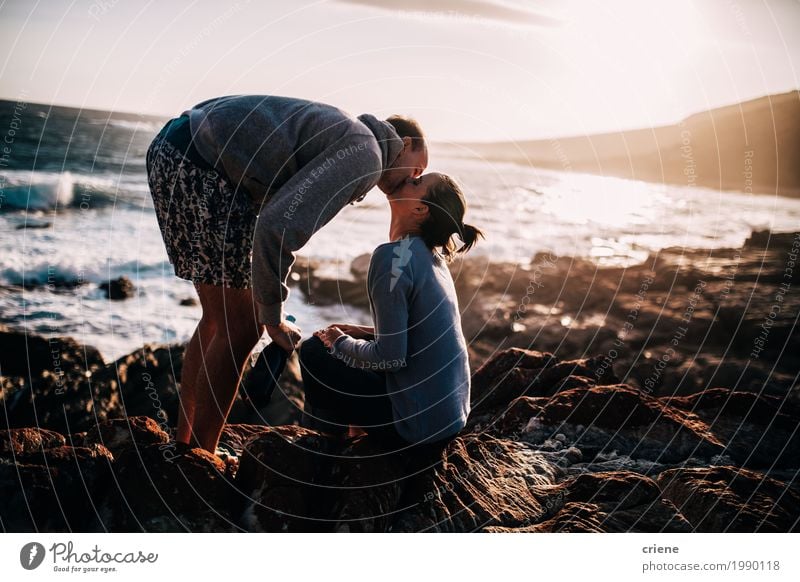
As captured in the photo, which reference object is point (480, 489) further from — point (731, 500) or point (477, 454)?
point (731, 500)

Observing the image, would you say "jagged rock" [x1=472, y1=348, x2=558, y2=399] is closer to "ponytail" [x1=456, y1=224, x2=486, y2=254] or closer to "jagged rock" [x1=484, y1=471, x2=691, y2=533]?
"jagged rock" [x1=484, y1=471, x2=691, y2=533]

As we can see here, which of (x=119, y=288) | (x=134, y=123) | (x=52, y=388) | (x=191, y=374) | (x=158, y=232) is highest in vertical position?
(x=191, y=374)

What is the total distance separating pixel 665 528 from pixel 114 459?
2403 millimetres

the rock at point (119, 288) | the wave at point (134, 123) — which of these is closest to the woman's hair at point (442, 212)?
the rock at point (119, 288)

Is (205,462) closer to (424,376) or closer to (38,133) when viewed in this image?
(424,376)

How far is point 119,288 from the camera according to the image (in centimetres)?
970

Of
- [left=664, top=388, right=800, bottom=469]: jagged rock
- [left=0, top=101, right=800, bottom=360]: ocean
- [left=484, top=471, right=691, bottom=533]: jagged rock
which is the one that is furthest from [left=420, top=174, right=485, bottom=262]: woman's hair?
[left=0, top=101, right=800, bottom=360]: ocean

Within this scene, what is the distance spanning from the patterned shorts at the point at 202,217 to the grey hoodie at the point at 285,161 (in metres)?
0.08

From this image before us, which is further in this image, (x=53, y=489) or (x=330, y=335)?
Answer: (x=330, y=335)

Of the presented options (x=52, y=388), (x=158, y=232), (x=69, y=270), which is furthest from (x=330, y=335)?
(x=158, y=232)

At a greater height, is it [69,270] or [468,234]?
[468,234]

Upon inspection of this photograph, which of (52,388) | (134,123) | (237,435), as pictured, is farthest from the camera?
(134,123)

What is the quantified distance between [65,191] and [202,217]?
1394 centimetres
